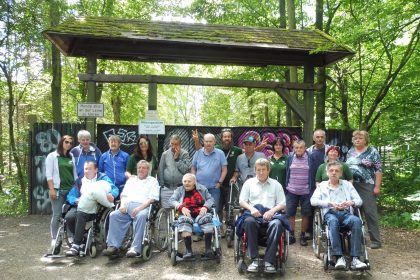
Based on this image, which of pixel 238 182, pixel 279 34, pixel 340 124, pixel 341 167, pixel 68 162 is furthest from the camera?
pixel 340 124

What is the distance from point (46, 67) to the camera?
1324 centimetres

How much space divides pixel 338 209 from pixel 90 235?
310 cm

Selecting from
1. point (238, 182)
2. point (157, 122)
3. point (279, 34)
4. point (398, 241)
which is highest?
point (279, 34)

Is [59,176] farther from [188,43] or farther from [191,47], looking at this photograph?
[191,47]

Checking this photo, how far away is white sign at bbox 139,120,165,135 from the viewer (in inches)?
284

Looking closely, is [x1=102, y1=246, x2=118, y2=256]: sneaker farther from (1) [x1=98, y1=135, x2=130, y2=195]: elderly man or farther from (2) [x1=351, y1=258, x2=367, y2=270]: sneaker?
(2) [x1=351, y1=258, x2=367, y2=270]: sneaker

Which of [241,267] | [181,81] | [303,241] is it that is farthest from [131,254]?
[181,81]

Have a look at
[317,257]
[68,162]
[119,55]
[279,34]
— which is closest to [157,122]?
[119,55]

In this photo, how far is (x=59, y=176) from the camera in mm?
5289

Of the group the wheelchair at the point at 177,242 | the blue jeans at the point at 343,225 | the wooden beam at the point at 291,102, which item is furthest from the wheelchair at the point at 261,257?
the wooden beam at the point at 291,102

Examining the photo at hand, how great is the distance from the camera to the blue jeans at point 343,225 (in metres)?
4.20

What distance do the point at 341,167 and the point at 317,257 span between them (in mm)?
1201

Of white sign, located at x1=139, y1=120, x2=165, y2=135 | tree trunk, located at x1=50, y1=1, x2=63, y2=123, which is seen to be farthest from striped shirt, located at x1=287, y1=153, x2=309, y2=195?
tree trunk, located at x1=50, y1=1, x2=63, y2=123

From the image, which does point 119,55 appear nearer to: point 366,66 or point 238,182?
point 238,182
